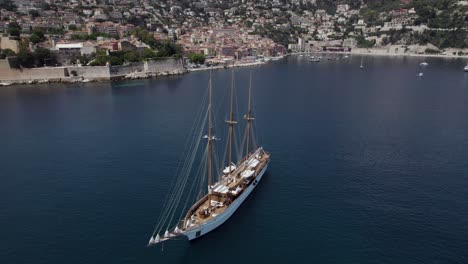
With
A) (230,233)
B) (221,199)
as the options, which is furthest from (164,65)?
(230,233)

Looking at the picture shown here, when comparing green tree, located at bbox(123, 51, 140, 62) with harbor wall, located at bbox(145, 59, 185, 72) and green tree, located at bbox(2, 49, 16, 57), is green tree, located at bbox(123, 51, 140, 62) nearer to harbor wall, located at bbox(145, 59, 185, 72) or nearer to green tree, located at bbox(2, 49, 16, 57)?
harbor wall, located at bbox(145, 59, 185, 72)

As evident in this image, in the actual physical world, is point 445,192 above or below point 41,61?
below

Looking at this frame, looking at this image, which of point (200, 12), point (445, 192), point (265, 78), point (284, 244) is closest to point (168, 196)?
point (284, 244)

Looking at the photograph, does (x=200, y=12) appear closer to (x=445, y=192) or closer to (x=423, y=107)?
(x=423, y=107)

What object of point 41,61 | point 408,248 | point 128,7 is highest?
point 128,7

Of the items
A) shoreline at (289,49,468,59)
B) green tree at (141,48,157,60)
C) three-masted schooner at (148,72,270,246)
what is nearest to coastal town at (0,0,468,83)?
green tree at (141,48,157,60)

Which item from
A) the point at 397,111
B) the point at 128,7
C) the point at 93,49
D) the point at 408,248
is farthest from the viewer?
the point at 128,7

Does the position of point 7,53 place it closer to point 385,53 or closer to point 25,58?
point 25,58
